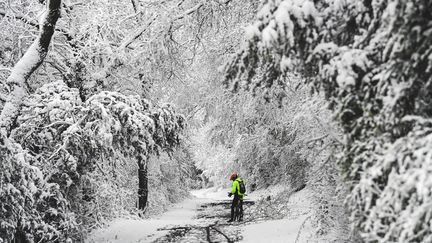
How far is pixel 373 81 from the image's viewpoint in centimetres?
460

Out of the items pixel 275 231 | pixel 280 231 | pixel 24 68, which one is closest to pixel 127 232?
pixel 275 231

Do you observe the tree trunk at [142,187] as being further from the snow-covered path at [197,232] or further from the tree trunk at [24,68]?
the tree trunk at [24,68]

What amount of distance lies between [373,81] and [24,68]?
724 centimetres

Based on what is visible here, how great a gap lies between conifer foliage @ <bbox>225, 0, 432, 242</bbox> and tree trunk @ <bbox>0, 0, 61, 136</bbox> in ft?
17.4

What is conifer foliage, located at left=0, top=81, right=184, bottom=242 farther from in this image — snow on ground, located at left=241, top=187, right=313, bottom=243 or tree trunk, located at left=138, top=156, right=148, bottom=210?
tree trunk, located at left=138, top=156, right=148, bottom=210

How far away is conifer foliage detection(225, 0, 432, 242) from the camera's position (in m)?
3.71

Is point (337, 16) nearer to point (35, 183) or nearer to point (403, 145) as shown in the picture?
point (403, 145)

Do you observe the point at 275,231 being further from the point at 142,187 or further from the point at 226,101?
the point at 142,187

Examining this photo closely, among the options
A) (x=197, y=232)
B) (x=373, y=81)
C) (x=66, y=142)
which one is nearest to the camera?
(x=373, y=81)

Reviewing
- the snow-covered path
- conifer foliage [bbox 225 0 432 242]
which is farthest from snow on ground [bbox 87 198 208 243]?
conifer foliage [bbox 225 0 432 242]

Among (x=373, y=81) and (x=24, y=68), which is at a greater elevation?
(x=24, y=68)

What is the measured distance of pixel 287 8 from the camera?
4.56 metres

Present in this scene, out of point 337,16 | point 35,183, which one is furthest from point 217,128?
point 337,16

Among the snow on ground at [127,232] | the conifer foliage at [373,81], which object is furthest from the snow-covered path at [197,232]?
the conifer foliage at [373,81]
